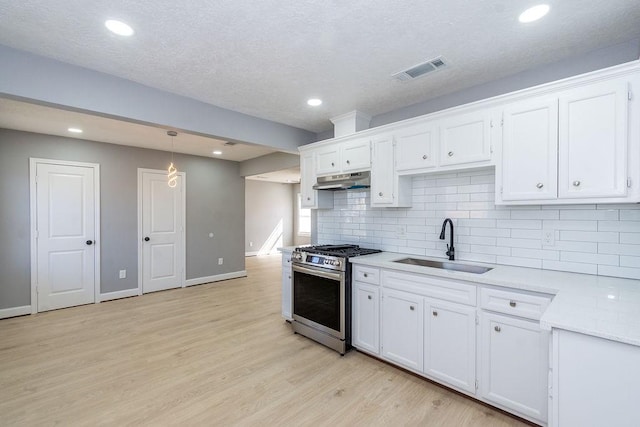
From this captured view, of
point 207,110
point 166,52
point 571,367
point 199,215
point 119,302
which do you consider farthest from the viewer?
point 199,215

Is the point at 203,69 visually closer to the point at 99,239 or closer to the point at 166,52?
the point at 166,52

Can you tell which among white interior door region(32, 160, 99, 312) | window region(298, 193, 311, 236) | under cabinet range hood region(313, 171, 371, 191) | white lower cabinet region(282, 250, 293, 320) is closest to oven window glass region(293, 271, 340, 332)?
white lower cabinet region(282, 250, 293, 320)

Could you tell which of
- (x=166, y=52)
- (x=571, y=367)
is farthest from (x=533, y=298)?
(x=166, y=52)

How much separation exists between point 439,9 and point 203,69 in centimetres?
182

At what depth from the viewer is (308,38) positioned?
2018 mm

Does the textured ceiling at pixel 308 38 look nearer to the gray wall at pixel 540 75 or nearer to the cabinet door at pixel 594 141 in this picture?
the gray wall at pixel 540 75

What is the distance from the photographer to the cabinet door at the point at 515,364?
6.18ft

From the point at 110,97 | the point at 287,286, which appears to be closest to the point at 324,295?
the point at 287,286

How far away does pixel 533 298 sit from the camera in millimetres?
1909

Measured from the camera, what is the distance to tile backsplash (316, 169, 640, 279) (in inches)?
82.5

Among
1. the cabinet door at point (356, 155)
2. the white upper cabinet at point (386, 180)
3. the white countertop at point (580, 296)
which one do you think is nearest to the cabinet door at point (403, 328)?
the white countertop at point (580, 296)

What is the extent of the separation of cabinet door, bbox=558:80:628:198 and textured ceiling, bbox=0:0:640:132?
43cm

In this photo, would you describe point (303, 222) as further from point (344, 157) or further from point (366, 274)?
point (366, 274)

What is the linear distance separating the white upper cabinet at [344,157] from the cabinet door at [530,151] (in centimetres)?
132
